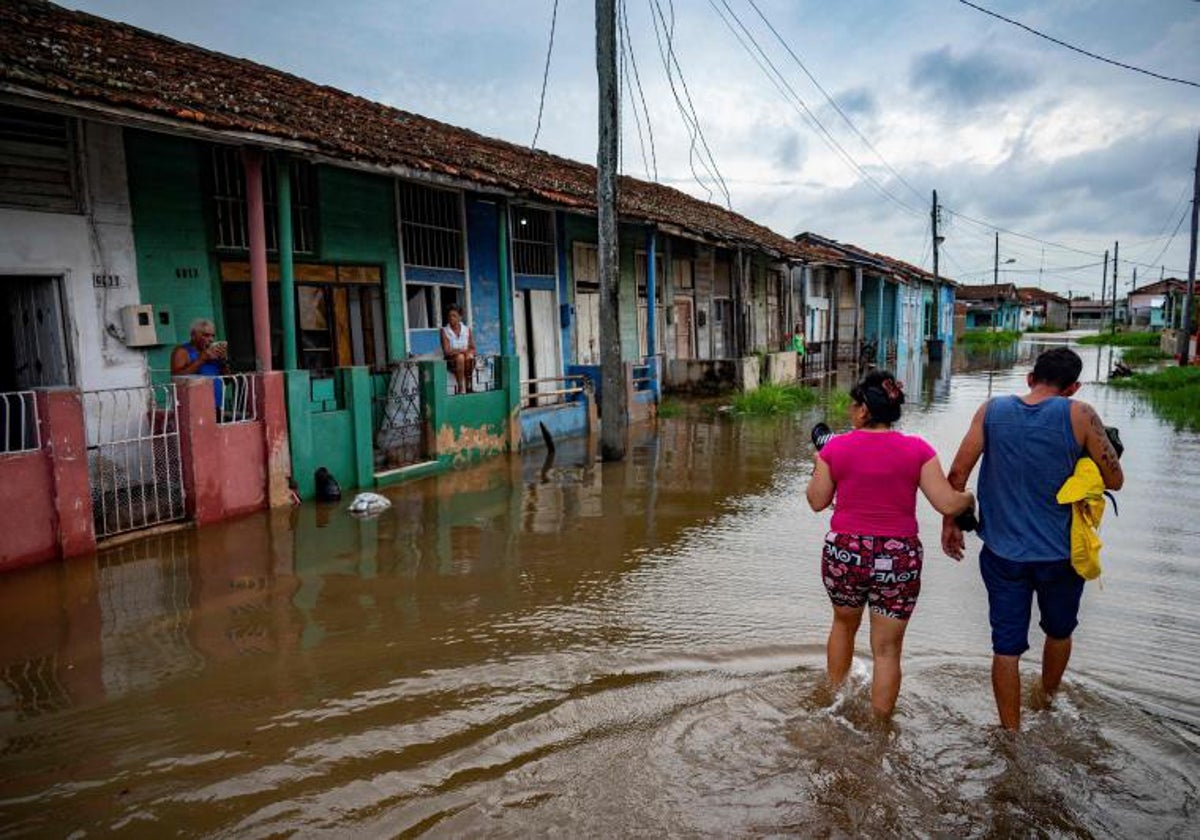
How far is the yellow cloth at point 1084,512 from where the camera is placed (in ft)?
10.6

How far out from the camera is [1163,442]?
39.0 ft

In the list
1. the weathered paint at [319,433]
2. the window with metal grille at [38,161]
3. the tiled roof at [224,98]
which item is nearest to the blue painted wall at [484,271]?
the tiled roof at [224,98]

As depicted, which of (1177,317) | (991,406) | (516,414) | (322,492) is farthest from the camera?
(1177,317)

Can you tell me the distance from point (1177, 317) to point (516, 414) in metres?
56.2

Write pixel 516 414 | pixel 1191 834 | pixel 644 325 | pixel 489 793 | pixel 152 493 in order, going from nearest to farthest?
pixel 1191 834, pixel 489 793, pixel 152 493, pixel 516 414, pixel 644 325

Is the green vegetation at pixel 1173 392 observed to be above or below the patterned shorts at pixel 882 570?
below

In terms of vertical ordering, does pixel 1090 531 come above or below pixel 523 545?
above

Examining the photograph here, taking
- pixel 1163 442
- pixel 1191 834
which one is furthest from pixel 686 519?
pixel 1163 442

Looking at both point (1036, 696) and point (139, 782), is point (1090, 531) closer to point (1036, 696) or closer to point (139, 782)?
point (1036, 696)

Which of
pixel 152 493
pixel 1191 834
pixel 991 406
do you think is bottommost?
pixel 1191 834

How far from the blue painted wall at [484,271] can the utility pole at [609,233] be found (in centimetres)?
263

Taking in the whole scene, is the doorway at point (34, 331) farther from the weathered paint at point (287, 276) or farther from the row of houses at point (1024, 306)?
the row of houses at point (1024, 306)

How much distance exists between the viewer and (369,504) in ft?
26.0

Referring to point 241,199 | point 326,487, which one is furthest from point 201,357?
point 241,199
